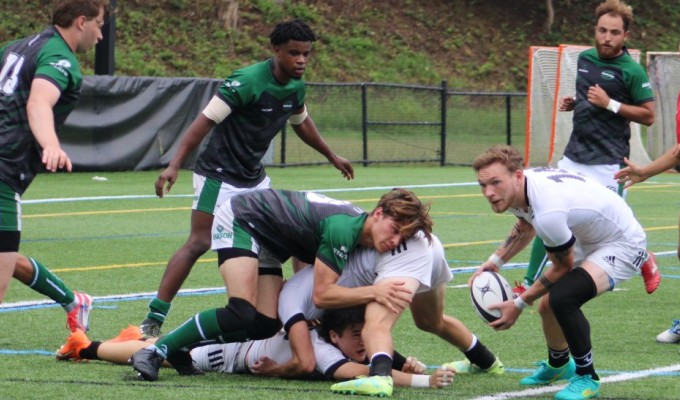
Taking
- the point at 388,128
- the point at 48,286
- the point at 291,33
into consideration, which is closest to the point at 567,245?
the point at 291,33

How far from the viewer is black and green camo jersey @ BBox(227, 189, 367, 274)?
6711 millimetres

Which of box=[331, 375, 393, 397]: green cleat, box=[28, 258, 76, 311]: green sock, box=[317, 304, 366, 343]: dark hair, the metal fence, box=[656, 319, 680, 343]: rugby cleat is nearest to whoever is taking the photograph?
box=[331, 375, 393, 397]: green cleat

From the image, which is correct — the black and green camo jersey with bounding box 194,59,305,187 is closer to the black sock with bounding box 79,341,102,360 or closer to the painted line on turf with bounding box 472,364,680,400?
the black sock with bounding box 79,341,102,360

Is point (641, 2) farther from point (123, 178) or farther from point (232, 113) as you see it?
point (232, 113)

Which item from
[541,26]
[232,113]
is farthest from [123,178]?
[541,26]

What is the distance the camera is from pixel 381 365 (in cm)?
629

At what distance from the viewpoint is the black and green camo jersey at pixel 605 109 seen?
31.2 ft

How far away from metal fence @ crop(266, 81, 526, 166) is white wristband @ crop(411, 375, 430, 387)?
19361 mm

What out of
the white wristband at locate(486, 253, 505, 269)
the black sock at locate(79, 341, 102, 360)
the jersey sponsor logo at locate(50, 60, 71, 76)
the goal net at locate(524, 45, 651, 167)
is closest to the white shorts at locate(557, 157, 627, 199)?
the white wristband at locate(486, 253, 505, 269)

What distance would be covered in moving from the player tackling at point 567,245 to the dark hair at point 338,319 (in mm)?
727

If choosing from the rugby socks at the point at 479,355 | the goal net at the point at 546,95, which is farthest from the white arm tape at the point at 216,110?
the goal net at the point at 546,95

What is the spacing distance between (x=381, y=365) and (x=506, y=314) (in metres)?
0.73

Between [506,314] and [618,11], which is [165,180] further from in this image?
[618,11]

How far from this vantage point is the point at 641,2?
48.6 m
